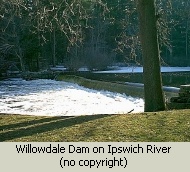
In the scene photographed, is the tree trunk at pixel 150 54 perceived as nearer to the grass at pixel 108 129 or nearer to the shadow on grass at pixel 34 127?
the grass at pixel 108 129

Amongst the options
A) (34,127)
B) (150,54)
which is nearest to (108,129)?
(34,127)

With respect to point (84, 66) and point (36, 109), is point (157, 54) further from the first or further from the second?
point (84, 66)

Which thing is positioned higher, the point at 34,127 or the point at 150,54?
the point at 150,54

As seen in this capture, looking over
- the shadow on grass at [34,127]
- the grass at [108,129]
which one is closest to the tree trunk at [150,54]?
the grass at [108,129]

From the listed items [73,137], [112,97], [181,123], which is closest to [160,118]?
[181,123]

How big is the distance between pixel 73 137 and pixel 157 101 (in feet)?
12.8

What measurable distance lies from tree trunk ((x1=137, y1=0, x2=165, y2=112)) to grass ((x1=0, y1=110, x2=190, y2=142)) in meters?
1.58

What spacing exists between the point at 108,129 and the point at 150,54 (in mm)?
3272

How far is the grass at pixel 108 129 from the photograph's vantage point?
232 inches

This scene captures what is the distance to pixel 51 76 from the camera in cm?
3672

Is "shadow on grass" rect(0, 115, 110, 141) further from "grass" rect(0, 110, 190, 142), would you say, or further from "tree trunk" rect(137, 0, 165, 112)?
"tree trunk" rect(137, 0, 165, 112)

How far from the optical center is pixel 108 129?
658cm

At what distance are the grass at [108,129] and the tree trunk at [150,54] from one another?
1585 mm

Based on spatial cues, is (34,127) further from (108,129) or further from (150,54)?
(150,54)
